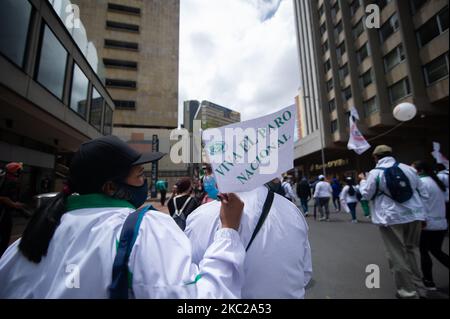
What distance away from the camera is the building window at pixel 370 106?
18620 millimetres

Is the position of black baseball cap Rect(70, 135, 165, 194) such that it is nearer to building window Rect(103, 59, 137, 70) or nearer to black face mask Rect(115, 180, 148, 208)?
black face mask Rect(115, 180, 148, 208)

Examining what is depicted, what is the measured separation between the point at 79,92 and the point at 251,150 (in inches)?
520

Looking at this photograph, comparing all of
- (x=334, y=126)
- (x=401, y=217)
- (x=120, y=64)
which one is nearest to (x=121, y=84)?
(x=120, y=64)

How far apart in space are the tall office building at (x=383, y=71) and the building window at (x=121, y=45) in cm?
2734

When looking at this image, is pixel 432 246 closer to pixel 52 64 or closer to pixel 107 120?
pixel 52 64

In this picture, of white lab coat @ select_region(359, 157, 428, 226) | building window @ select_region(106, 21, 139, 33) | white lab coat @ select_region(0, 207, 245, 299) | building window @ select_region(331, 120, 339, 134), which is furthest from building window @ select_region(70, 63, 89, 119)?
building window @ select_region(106, 21, 139, 33)

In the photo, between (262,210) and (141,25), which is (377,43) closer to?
(262,210)

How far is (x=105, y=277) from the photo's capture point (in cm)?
79

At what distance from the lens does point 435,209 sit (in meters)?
2.96

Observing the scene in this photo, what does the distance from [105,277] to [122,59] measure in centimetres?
4086

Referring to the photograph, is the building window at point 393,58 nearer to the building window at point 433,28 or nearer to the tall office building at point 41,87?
the building window at point 433,28

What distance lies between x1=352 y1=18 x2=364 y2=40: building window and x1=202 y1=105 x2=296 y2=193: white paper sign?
2506 cm

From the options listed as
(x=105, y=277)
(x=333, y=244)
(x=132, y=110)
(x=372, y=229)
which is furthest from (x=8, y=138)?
(x=132, y=110)

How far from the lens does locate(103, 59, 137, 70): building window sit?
111 ft
